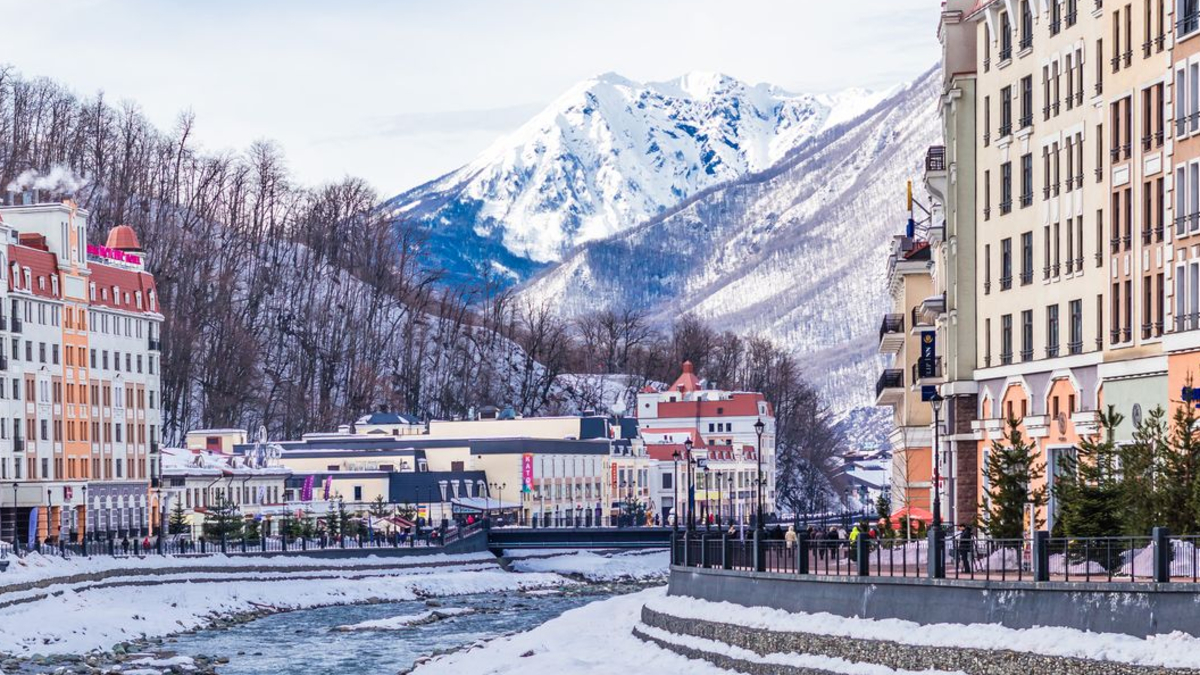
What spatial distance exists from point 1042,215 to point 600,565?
81876 millimetres

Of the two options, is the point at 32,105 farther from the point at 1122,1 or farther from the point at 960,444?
the point at 1122,1

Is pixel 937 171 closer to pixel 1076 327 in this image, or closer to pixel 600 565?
pixel 1076 327

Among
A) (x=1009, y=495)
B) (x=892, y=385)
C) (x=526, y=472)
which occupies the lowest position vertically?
(x=526, y=472)

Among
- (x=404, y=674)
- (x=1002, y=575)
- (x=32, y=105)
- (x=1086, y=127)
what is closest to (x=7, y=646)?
(x=404, y=674)

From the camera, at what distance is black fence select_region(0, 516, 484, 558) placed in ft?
363

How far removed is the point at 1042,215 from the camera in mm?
74250

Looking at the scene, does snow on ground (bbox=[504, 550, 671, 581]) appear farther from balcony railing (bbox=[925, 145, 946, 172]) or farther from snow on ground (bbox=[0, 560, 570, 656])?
balcony railing (bbox=[925, 145, 946, 172])

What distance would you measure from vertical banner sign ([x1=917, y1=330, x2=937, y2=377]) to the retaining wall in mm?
29566

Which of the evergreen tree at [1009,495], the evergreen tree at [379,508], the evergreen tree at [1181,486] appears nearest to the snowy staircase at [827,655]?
the evergreen tree at [1181,486]

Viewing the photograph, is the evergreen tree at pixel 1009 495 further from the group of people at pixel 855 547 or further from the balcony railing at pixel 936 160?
the balcony railing at pixel 936 160

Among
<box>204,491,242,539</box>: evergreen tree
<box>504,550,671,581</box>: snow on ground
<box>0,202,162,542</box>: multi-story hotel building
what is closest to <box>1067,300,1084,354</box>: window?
<box>0,202,162,542</box>: multi-story hotel building

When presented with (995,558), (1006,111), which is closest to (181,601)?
(1006,111)

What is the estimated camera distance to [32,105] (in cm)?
19075

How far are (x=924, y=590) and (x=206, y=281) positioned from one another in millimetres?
146554
